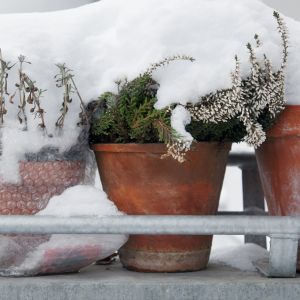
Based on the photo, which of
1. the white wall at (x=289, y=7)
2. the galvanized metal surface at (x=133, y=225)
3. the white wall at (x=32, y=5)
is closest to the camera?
the galvanized metal surface at (x=133, y=225)

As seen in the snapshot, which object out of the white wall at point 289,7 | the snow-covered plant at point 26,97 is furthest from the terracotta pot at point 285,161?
the white wall at point 289,7

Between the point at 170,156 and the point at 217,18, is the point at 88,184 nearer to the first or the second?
the point at 170,156

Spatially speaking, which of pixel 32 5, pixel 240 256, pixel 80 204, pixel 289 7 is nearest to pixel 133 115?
pixel 80 204

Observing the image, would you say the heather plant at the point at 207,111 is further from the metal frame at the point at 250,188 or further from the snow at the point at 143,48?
the metal frame at the point at 250,188

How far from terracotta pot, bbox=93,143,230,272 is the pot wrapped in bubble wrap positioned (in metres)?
0.06

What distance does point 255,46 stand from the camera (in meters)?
1.14

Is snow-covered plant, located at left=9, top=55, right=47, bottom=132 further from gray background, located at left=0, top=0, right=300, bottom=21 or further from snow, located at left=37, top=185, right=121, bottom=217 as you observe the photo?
gray background, located at left=0, top=0, right=300, bottom=21

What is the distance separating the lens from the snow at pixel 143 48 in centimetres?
110

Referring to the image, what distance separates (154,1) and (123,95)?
22 centimetres

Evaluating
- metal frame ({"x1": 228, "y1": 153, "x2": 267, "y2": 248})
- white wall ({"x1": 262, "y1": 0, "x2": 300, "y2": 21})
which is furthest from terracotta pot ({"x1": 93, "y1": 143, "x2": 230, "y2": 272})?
white wall ({"x1": 262, "y1": 0, "x2": 300, "y2": 21})

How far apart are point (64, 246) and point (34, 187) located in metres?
0.14

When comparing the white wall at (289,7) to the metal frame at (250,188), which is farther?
the white wall at (289,7)

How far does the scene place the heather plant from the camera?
1.07m

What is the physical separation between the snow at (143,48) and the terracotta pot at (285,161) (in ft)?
0.15
